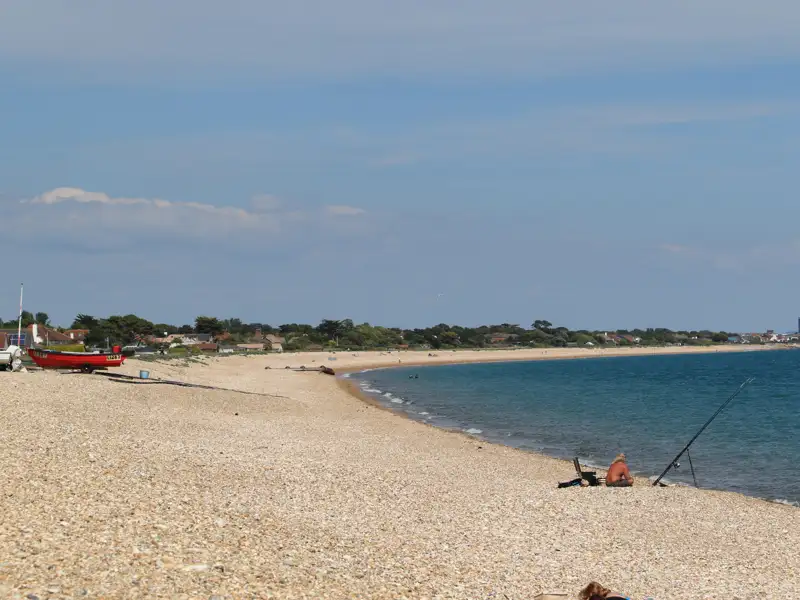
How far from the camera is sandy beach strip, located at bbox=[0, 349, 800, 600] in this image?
862 cm

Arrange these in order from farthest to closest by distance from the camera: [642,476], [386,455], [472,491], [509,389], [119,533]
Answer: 1. [509,389]
2. [642,476]
3. [386,455]
4. [472,491]
5. [119,533]

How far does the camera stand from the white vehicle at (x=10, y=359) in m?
33.0

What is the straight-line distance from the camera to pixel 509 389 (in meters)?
66.8

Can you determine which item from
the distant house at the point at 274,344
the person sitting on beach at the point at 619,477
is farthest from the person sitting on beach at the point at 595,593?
the distant house at the point at 274,344

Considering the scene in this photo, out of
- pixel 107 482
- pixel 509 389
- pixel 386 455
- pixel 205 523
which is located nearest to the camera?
pixel 205 523

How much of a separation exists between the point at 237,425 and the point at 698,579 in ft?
53.4

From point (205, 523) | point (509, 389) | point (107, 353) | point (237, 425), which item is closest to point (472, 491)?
point (205, 523)

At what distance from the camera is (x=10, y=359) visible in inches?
1304

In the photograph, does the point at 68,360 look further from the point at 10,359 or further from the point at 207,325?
the point at 207,325

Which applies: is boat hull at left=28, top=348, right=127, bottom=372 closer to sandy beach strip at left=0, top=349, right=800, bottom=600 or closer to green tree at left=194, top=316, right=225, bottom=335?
sandy beach strip at left=0, top=349, right=800, bottom=600

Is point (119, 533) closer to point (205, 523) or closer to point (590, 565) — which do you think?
point (205, 523)

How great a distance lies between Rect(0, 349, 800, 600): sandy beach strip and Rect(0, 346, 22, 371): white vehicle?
471 inches

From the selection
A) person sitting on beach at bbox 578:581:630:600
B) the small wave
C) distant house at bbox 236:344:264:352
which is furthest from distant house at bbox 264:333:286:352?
person sitting on beach at bbox 578:581:630:600

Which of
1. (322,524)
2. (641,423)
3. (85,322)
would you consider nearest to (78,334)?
(85,322)
